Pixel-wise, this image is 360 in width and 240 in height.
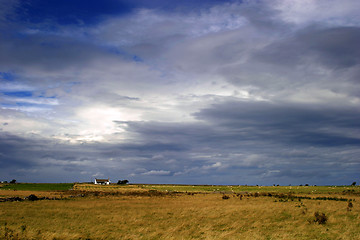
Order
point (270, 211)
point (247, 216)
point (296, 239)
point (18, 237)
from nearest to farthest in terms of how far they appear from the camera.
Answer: point (18, 237)
point (296, 239)
point (247, 216)
point (270, 211)

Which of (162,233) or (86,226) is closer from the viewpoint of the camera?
(162,233)

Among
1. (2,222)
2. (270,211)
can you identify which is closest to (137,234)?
(2,222)

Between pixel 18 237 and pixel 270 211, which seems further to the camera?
pixel 270 211

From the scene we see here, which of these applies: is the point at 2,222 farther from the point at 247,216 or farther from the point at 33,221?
the point at 247,216

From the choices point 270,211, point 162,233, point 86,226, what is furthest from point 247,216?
point 86,226

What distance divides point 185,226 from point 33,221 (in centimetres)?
1575

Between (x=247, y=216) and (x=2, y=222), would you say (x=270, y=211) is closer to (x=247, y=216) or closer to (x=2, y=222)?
(x=247, y=216)

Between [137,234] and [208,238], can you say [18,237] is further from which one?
[208,238]

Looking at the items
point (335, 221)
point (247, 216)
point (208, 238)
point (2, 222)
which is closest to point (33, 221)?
point (2, 222)

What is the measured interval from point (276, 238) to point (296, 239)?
151 cm

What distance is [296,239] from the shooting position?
2330 centimetres

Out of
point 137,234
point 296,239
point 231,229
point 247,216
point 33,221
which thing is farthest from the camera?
point 247,216

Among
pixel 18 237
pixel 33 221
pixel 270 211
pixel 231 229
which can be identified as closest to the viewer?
pixel 18 237

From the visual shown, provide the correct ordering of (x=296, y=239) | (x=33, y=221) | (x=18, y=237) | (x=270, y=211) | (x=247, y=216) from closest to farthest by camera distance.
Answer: (x=18, y=237), (x=296, y=239), (x=33, y=221), (x=247, y=216), (x=270, y=211)
